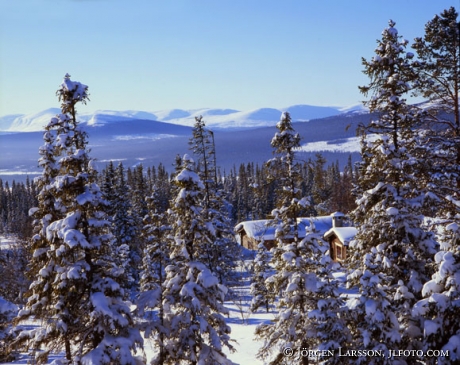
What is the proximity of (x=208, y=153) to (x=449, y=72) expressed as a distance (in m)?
18.2

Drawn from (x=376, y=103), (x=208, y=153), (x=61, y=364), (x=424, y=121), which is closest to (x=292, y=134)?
(x=376, y=103)

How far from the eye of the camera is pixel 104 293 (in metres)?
14.4

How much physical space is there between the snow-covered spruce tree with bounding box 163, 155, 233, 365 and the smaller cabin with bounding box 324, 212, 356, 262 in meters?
32.2

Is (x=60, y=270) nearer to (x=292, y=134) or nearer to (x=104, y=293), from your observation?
(x=104, y=293)

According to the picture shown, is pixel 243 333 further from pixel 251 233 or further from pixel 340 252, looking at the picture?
pixel 251 233

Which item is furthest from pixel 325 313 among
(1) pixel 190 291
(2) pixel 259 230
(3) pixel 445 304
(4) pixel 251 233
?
(4) pixel 251 233

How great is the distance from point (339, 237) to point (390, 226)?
32773mm

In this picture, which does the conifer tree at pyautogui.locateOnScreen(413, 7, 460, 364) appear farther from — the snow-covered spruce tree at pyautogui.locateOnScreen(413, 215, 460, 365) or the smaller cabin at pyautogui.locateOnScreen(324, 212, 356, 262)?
the smaller cabin at pyautogui.locateOnScreen(324, 212, 356, 262)

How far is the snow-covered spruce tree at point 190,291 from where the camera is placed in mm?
15984

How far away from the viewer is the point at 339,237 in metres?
47.8

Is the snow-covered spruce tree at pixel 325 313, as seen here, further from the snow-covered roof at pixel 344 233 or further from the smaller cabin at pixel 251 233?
the smaller cabin at pixel 251 233

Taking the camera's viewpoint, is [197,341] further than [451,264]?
Yes

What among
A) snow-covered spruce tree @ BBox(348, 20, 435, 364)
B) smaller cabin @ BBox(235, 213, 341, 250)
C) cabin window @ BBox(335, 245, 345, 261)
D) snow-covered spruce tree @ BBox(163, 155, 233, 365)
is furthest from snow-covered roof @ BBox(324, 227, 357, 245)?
snow-covered spruce tree @ BBox(163, 155, 233, 365)

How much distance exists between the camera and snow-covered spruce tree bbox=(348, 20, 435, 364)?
575 inches
